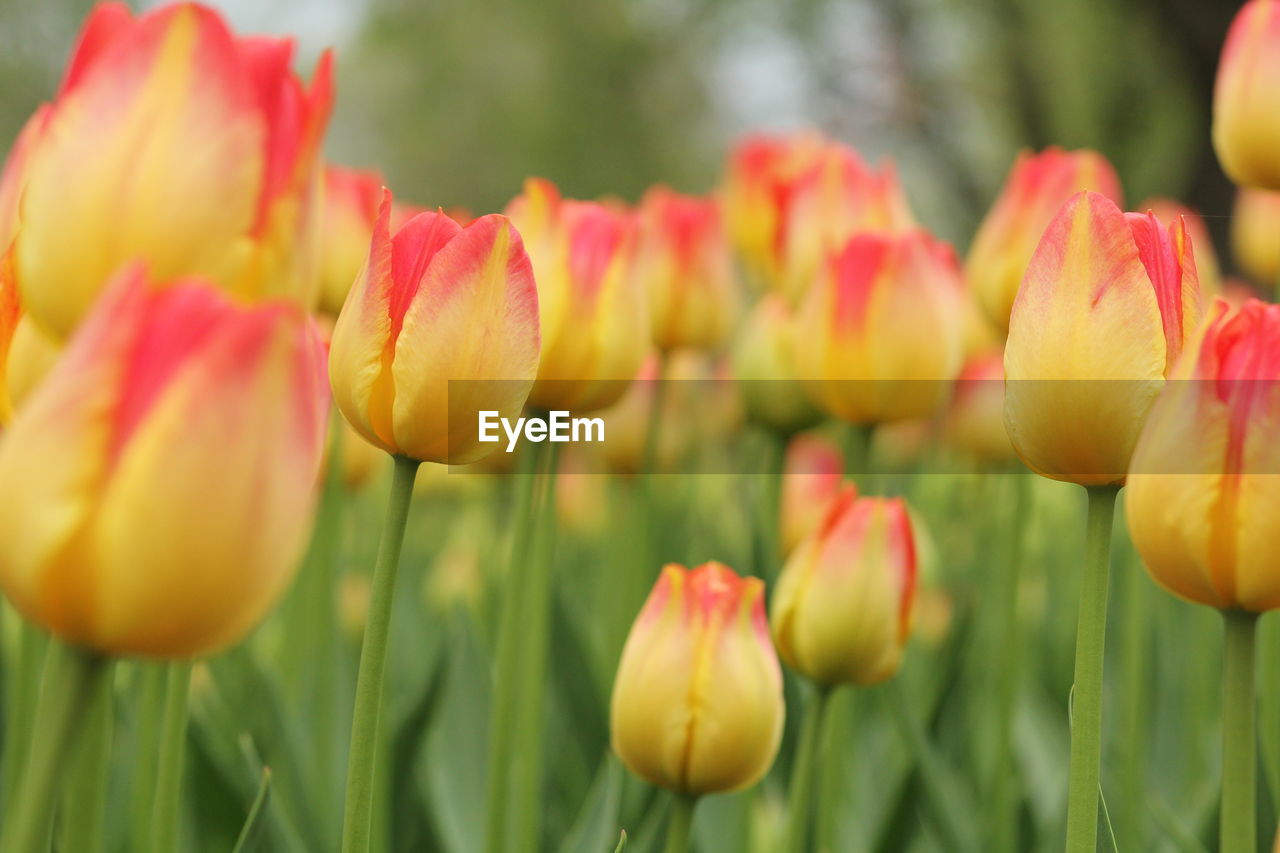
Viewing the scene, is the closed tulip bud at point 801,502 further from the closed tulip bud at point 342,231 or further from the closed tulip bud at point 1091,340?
the closed tulip bud at point 1091,340

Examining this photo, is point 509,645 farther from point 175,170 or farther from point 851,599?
point 175,170

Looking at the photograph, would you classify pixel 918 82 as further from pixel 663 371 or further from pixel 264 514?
pixel 264 514

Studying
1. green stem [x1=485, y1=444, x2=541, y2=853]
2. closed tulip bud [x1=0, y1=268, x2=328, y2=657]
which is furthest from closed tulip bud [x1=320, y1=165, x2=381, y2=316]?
closed tulip bud [x1=0, y1=268, x2=328, y2=657]

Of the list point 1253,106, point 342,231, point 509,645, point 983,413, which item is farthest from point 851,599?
point 983,413

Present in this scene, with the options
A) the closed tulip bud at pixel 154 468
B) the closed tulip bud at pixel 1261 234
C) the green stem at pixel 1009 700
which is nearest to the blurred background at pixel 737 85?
the closed tulip bud at pixel 1261 234

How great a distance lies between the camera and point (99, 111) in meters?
0.45

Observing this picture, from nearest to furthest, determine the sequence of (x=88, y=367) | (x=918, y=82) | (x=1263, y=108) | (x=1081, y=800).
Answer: (x=88, y=367), (x=1081, y=800), (x=1263, y=108), (x=918, y=82)

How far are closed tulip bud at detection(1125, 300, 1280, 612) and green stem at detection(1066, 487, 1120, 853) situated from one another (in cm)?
4

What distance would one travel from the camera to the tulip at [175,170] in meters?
0.43

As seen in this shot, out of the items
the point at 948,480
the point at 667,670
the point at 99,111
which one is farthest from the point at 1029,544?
the point at 99,111

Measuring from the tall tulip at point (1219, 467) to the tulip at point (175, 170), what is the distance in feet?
1.14

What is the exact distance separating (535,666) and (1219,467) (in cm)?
59

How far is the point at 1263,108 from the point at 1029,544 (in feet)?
3.85

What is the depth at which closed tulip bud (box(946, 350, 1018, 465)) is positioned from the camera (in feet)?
5.30
